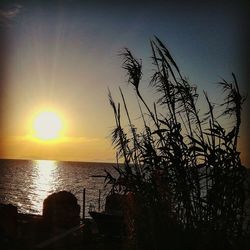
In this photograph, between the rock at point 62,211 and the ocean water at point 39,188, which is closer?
the rock at point 62,211

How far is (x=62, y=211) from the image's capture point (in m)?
11.9

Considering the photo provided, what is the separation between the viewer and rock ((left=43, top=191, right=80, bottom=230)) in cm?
1092

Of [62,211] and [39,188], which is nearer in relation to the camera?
[62,211]

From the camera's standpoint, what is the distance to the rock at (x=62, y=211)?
10922 millimetres

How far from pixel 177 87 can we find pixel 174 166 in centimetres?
94

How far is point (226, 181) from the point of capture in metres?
4.36

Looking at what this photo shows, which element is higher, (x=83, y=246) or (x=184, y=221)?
(x=184, y=221)

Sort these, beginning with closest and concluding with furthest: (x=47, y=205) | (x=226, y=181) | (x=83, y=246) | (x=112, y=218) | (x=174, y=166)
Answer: (x=226, y=181) < (x=174, y=166) < (x=83, y=246) < (x=112, y=218) < (x=47, y=205)

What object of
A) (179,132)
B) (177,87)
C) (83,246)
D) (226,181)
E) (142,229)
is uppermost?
(177,87)

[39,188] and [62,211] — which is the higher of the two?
[39,188]

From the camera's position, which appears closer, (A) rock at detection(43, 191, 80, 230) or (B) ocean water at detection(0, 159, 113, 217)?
(A) rock at detection(43, 191, 80, 230)

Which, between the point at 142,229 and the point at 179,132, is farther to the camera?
the point at 179,132

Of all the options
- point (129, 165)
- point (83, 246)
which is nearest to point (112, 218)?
point (83, 246)

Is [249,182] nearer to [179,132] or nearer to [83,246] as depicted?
[179,132]
